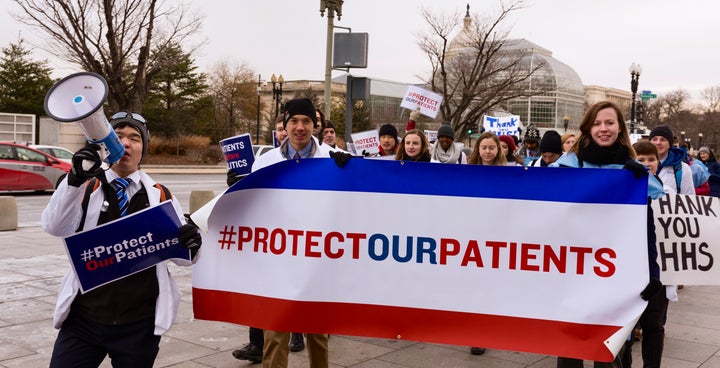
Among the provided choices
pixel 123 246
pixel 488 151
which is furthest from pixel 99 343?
pixel 488 151

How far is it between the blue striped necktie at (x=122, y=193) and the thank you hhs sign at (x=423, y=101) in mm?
10611

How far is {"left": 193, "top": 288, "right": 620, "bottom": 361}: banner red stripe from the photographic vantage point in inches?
133

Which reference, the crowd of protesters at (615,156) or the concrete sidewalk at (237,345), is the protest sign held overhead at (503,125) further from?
the concrete sidewalk at (237,345)

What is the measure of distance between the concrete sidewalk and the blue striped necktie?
2375 mm

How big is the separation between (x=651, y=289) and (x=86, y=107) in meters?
2.71

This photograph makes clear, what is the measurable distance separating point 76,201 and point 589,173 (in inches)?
98.7

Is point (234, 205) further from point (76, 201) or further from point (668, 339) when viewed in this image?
point (668, 339)

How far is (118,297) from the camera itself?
296 centimetres

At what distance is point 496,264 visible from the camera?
351 centimetres

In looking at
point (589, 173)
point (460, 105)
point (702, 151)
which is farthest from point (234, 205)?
point (460, 105)

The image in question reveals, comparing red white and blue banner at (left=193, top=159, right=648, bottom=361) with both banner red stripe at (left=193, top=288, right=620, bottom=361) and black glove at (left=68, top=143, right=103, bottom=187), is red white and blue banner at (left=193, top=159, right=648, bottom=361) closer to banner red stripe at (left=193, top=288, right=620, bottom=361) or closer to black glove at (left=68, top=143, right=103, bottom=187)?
banner red stripe at (left=193, top=288, right=620, bottom=361)

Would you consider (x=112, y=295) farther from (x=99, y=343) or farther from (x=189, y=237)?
(x=189, y=237)

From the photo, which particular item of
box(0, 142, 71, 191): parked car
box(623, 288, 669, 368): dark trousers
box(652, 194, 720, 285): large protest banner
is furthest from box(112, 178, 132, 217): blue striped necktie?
box(0, 142, 71, 191): parked car

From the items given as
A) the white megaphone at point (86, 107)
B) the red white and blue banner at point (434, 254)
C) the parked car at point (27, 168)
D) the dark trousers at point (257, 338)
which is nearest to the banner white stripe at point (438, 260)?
the red white and blue banner at point (434, 254)
